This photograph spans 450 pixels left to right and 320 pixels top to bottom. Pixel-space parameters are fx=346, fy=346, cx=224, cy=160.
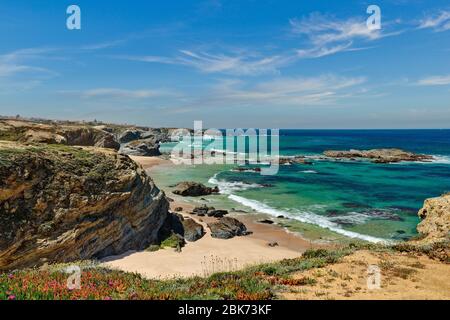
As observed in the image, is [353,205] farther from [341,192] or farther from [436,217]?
[436,217]

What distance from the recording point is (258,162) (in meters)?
86.2

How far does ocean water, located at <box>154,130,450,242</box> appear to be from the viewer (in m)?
34.4

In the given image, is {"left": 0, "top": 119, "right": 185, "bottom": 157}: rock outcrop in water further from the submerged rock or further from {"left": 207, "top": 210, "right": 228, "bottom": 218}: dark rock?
{"left": 207, "top": 210, "right": 228, "bottom": 218}: dark rock

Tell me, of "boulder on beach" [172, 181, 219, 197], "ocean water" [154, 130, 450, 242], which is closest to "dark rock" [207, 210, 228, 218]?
"ocean water" [154, 130, 450, 242]

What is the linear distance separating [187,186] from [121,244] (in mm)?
23623

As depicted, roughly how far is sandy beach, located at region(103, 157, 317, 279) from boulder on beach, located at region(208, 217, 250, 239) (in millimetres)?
562

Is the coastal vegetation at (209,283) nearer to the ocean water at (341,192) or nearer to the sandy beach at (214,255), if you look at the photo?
the sandy beach at (214,255)

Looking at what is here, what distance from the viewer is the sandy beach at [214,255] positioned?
69.3 ft

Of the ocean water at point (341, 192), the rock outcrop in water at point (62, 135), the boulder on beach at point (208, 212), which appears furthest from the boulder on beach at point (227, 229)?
the rock outcrop in water at point (62, 135)

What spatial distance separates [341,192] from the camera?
5034cm

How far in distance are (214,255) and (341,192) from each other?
1237 inches
